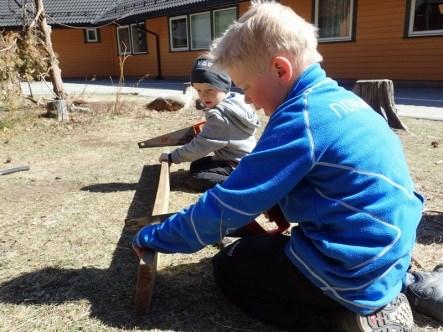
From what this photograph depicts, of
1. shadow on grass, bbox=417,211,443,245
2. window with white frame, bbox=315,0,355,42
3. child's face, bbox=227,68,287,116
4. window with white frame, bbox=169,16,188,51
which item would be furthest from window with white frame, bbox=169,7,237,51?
child's face, bbox=227,68,287,116

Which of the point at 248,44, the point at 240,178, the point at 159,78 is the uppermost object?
the point at 248,44

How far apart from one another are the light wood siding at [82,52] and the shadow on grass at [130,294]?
2228 centimetres

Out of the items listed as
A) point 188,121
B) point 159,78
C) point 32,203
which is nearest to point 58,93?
point 188,121

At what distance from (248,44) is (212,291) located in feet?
4.04

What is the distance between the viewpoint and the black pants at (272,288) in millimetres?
1751

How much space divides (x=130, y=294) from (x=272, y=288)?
2.45 ft

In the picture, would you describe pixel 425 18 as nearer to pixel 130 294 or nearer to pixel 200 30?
pixel 200 30

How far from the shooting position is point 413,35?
1127cm

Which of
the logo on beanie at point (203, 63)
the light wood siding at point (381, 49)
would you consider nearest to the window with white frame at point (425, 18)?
the light wood siding at point (381, 49)

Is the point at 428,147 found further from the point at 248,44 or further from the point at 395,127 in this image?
the point at 248,44

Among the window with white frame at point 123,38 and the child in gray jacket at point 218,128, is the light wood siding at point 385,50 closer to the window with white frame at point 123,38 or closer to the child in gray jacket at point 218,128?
the child in gray jacket at point 218,128

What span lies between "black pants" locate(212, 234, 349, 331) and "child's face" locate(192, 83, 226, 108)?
165 centimetres

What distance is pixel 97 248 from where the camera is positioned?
2.68 m

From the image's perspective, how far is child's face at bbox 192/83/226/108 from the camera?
3.35 metres
